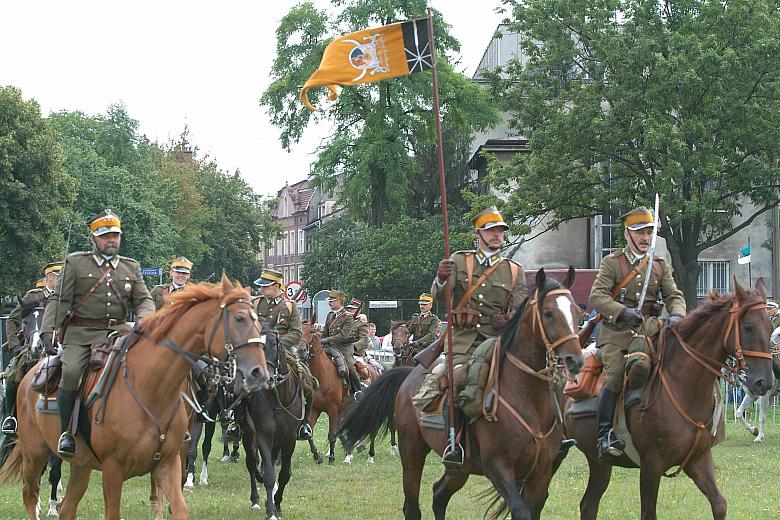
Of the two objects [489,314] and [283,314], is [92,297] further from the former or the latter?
[283,314]

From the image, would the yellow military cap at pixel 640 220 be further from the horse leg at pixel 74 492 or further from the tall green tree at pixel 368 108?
the tall green tree at pixel 368 108

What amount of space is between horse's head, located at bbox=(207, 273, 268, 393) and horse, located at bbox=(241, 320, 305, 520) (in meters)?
4.03

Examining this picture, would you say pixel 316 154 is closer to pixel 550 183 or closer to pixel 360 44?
pixel 550 183

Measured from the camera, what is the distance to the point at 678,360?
10625mm

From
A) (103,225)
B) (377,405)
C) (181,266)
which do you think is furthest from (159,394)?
(181,266)

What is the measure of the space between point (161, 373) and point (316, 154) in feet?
152

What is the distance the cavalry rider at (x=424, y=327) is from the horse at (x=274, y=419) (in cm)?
987

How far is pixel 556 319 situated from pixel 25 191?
4531 centimetres

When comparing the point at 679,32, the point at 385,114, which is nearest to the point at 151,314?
the point at 679,32

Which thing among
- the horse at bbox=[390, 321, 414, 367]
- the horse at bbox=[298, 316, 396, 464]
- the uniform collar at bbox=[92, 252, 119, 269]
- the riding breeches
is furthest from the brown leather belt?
the horse at bbox=[390, 321, 414, 367]

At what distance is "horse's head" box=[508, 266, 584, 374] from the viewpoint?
8.70m

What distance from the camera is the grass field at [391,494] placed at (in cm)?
1339

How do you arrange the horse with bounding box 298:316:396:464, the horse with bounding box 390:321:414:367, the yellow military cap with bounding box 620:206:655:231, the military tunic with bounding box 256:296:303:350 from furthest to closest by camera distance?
1. the horse with bounding box 390:321:414:367
2. the horse with bounding box 298:316:396:464
3. the military tunic with bounding box 256:296:303:350
4. the yellow military cap with bounding box 620:206:655:231

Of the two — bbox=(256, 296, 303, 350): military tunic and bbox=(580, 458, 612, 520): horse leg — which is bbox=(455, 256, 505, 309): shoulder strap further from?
bbox=(256, 296, 303, 350): military tunic
